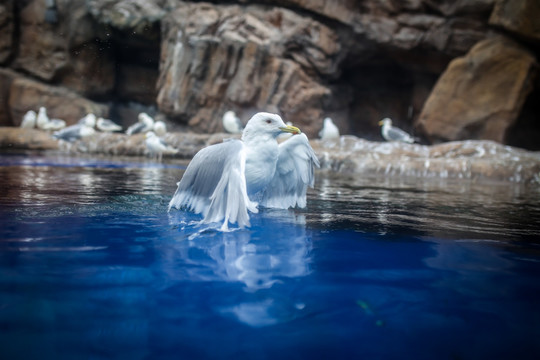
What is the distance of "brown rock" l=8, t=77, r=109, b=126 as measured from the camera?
13250 millimetres

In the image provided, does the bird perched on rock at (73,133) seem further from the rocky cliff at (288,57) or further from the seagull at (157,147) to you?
the rocky cliff at (288,57)

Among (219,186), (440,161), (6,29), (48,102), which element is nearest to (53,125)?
(48,102)

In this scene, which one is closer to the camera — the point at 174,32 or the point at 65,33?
the point at 174,32

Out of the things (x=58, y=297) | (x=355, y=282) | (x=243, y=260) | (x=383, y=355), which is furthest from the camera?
(x=243, y=260)

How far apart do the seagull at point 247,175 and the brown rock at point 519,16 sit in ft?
30.1

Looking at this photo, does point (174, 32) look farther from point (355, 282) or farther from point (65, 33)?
point (355, 282)

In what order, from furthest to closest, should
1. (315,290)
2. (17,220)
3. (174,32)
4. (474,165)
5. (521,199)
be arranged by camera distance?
(174,32), (474,165), (521,199), (17,220), (315,290)

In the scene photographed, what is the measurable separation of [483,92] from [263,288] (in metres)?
10.8

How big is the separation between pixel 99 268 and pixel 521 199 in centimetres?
438

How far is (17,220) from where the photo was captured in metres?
2.33

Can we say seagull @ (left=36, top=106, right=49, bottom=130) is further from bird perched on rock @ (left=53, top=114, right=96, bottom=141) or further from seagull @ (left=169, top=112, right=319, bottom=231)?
seagull @ (left=169, top=112, right=319, bottom=231)

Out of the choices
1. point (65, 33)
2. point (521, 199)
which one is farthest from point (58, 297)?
point (65, 33)

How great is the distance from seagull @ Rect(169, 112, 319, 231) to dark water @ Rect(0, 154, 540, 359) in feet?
0.51

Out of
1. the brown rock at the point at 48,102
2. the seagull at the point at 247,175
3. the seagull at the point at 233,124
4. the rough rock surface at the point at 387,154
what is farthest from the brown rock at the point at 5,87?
the seagull at the point at 247,175
